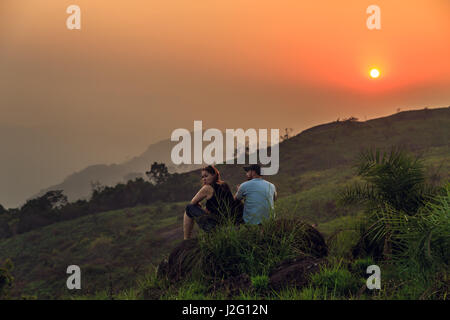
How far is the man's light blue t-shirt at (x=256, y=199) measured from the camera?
22.8ft

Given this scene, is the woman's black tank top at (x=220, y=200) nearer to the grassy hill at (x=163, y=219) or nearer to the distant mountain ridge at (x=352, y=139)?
the grassy hill at (x=163, y=219)

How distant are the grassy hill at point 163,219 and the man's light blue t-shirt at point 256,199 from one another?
224 mm

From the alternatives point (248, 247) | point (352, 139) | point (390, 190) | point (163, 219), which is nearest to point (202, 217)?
point (248, 247)

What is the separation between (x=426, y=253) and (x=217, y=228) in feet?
9.27

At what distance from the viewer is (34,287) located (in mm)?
31547

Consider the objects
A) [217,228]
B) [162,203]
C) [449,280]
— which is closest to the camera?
[449,280]

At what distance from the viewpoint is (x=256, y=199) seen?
7020mm

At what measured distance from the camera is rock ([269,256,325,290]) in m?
5.43

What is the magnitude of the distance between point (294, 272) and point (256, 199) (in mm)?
1684

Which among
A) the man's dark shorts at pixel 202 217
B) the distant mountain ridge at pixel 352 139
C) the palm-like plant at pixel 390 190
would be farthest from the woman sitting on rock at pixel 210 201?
the distant mountain ridge at pixel 352 139

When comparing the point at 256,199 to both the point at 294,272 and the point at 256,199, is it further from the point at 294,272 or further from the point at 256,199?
the point at 294,272

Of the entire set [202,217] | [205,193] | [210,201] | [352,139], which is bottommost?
[202,217]

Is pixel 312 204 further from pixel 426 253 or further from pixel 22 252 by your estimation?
pixel 426 253
